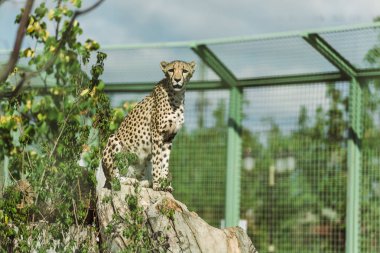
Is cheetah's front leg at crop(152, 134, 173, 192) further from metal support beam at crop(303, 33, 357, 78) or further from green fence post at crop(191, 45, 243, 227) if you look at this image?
green fence post at crop(191, 45, 243, 227)

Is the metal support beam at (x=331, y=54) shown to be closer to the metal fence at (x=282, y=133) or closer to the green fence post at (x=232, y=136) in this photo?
the metal fence at (x=282, y=133)

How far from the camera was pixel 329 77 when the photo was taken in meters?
9.68

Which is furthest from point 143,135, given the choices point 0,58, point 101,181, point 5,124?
point 0,58

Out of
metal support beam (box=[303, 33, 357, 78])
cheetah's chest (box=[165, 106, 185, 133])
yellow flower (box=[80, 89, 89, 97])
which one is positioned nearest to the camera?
yellow flower (box=[80, 89, 89, 97])

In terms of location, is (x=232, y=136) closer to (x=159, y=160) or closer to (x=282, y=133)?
(x=282, y=133)

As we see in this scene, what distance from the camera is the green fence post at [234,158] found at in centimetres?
1004

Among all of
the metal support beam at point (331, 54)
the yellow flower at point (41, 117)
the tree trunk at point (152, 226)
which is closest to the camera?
the tree trunk at point (152, 226)

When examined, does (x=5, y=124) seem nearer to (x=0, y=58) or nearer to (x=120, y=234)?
(x=120, y=234)

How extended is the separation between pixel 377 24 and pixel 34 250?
4.12 meters

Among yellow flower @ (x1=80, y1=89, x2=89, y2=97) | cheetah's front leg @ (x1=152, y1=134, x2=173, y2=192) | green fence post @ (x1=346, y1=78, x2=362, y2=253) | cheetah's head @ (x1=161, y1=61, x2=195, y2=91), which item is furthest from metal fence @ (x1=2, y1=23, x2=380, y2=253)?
yellow flower @ (x1=80, y1=89, x2=89, y2=97)

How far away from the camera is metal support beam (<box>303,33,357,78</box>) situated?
30.1ft

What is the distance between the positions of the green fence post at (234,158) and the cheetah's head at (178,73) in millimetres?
3488

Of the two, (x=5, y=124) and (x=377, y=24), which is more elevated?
(x=377, y=24)

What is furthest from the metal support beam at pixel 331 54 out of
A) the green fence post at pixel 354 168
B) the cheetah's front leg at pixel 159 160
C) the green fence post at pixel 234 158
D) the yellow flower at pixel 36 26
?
the yellow flower at pixel 36 26
